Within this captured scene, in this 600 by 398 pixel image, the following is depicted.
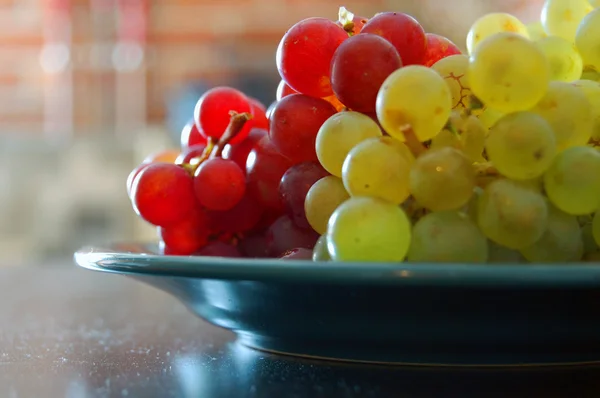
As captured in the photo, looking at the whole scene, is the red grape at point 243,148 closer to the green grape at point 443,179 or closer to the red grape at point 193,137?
the red grape at point 193,137

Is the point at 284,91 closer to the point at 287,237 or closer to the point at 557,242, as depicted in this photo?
the point at 287,237

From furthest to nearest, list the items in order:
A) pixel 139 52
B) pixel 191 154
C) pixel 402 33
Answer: pixel 139 52
pixel 191 154
pixel 402 33

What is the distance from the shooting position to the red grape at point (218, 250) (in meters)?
0.54

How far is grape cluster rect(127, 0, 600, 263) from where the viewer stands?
376 millimetres

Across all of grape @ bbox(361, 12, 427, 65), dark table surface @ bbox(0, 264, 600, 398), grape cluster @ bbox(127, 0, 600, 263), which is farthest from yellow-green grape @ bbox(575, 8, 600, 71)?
dark table surface @ bbox(0, 264, 600, 398)

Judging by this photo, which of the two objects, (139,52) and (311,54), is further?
(139,52)

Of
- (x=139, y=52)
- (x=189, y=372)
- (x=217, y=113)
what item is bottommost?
(x=139, y=52)

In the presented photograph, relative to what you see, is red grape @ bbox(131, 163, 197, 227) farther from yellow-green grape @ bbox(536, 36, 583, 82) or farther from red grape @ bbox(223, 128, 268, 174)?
yellow-green grape @ bbox(536, 36, 583, 82)

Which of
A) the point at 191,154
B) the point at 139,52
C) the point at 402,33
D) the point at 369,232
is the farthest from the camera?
the point at 139,52

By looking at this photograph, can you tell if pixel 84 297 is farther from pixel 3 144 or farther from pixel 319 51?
pixel 3 144

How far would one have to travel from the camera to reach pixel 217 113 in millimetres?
570

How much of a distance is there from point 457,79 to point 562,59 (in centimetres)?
9

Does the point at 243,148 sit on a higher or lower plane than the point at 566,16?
lower

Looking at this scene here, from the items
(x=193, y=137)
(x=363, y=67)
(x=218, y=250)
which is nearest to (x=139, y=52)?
(x=193, y=137)
